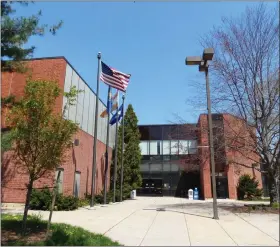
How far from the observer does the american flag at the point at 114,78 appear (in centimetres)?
2093

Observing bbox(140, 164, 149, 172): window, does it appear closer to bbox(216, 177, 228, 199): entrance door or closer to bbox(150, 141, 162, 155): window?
bbox(150, 141, 162, 155): window

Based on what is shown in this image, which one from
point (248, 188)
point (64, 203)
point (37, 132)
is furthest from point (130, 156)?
point (37, 132)

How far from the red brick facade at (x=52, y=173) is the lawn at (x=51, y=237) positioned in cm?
477

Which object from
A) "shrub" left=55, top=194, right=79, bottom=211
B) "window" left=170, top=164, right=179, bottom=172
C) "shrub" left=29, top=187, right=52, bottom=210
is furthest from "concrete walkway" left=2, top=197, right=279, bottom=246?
"window" left=170, top=164, right=179, bottom=172

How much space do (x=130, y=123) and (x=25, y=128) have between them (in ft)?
85.3

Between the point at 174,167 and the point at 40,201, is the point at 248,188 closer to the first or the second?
the point at 174,167

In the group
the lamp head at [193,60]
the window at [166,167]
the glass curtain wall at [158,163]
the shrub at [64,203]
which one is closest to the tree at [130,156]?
the glass curtain wall at [158,163]

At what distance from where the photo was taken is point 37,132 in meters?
8.62

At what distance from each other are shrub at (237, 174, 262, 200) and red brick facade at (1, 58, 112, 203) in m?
15.6

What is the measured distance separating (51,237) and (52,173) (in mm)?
7612

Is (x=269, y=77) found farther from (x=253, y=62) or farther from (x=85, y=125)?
(x=85, y=125)

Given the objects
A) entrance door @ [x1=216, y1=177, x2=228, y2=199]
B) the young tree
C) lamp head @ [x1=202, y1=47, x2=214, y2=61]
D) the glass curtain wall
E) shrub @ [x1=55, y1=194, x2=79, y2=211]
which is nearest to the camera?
lamp head @ [x1=202, y1=47, x2=214, y2=61]

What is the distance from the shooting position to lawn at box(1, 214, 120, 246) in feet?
24.7

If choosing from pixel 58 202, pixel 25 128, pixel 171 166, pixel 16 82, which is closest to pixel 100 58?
pixel 16 82
